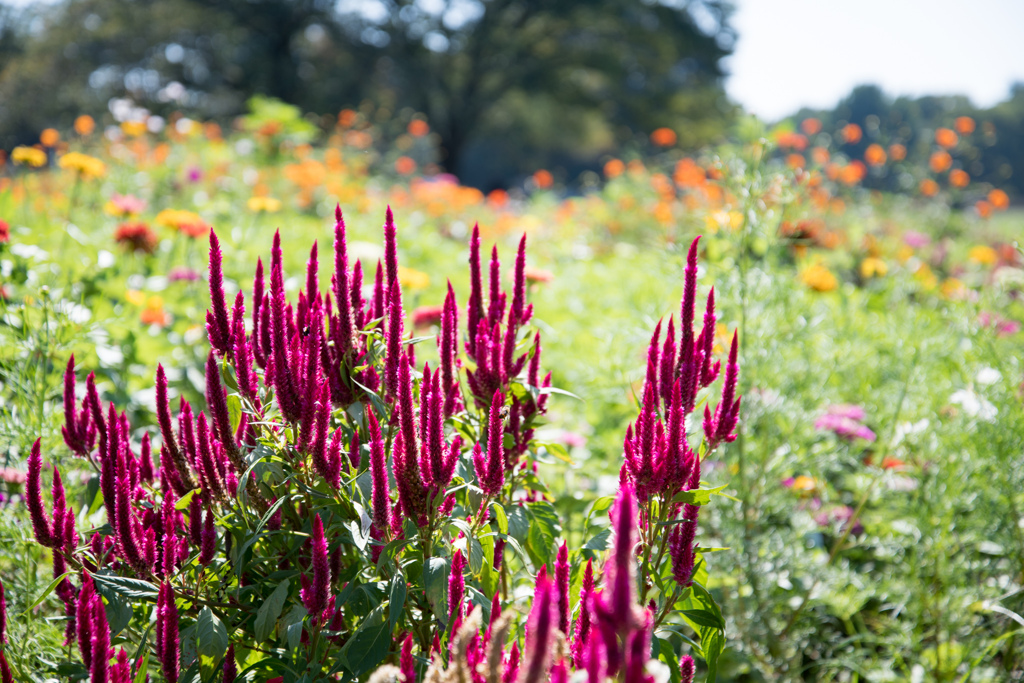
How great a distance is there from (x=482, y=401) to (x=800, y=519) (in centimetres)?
146

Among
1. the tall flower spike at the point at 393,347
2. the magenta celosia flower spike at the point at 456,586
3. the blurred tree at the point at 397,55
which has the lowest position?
the magenta celosia flower spike at the point at 456,586

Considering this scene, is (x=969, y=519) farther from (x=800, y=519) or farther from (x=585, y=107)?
(x=585, y=107)

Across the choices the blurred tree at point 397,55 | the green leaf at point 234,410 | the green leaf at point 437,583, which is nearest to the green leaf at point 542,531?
the green leaf at point 437,583

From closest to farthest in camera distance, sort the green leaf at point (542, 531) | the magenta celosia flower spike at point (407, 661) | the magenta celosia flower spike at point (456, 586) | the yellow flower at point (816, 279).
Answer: the magenta celosia flower spike at point (407, 661), the magenta celosia flower spike at point (456, 586), the green leaf at point (542, 531), the yellow flower at point (816, 279)

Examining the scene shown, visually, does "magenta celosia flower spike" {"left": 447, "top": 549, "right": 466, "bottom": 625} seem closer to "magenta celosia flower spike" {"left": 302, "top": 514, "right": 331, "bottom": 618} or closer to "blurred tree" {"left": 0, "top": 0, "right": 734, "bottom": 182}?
"magenta celosia flower spike" {"left": 302, "top": 514, "right": 331, "bottom": 618}

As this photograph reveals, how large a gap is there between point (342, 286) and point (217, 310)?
20 centimetres

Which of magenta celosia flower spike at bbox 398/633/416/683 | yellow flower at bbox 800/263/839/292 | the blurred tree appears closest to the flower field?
magenta celosia flower spike at bbox 398/633/416/683

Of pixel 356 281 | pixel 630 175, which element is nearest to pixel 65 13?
pixel 630 175

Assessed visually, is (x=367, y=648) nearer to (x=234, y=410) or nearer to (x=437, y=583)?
(x=437, y=583)

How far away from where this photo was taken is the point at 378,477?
0.87m

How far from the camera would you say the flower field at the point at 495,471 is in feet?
3.02

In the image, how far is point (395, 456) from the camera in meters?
0.87

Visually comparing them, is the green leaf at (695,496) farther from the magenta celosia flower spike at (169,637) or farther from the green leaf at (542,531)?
the magenta celosia flower spike at (169,637)

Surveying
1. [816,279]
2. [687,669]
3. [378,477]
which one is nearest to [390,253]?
[378,477]
